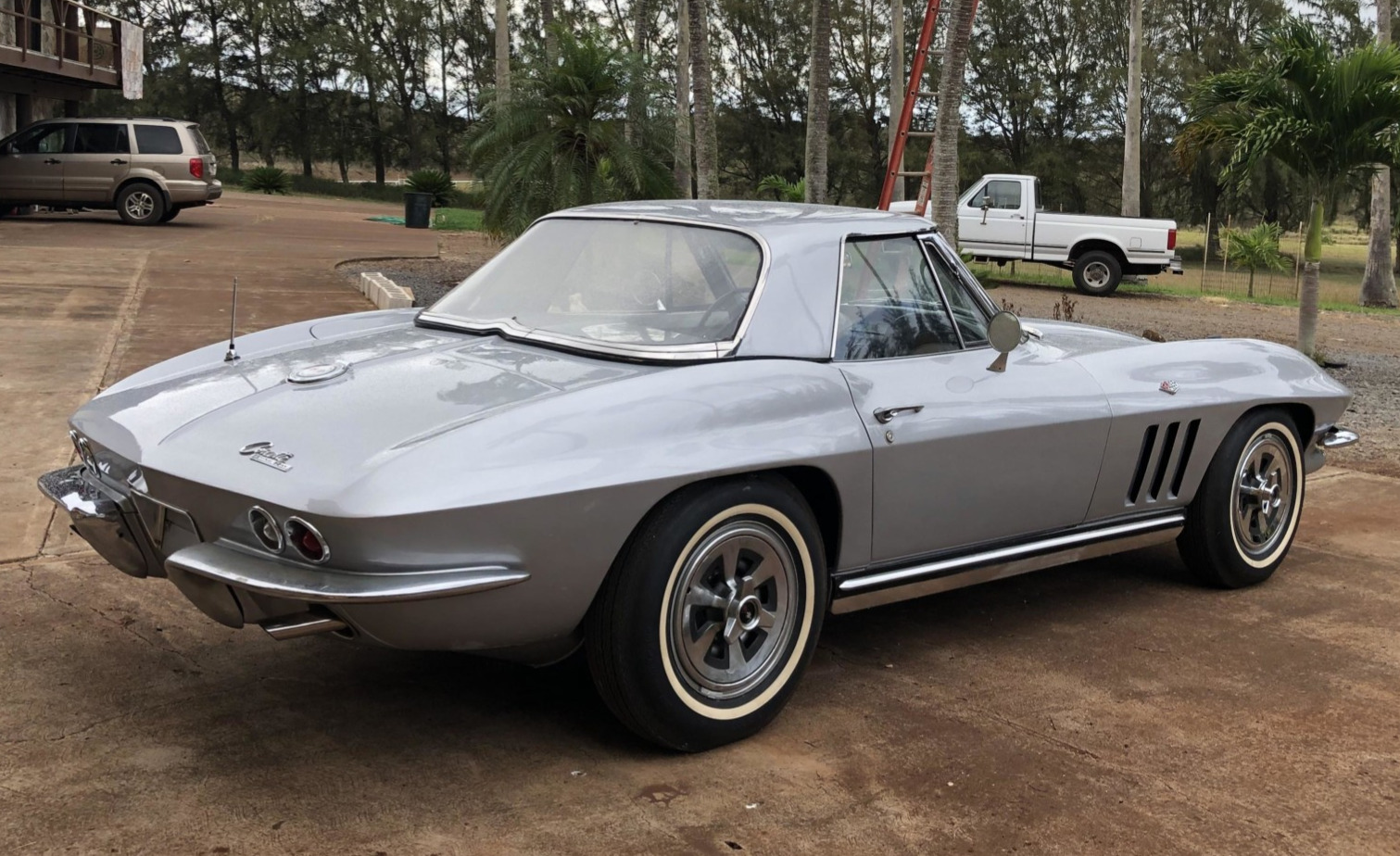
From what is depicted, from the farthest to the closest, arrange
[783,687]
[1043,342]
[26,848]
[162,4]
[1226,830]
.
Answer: [162,4]
[1043,342]
[783,687]
[1226,830]
[26,848]

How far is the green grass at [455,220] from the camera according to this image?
90.1 feet

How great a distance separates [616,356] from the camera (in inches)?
145

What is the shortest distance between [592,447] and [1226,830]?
1.77 m

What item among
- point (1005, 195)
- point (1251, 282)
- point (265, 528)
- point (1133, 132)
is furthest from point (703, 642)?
point (1133, 132)

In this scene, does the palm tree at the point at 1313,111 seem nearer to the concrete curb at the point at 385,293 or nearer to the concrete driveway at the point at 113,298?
the concrete curb at the point at 385,293

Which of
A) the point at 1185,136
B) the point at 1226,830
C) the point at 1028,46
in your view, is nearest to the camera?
the point at 1226,830

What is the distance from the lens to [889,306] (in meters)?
4.15

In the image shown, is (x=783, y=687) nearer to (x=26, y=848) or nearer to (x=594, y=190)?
(x=26, y=848)

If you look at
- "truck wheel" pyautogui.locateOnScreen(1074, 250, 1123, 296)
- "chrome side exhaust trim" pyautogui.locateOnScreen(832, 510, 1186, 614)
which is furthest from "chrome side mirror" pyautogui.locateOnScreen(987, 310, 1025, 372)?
"truck wheel" pyautogui.locateOnScreen(1074, 250, 1123, 296)

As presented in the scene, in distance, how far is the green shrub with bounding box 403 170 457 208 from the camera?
3391 centimetres

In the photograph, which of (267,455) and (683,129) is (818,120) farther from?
(267,455)

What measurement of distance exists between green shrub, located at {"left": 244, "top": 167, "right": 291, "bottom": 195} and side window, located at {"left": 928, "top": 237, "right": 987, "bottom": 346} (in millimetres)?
39689

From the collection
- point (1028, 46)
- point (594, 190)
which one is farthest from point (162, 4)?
point (594, 190)

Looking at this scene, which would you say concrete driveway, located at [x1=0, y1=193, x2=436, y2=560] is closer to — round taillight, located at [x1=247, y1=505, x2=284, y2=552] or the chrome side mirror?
round taillight, located at [x1=247, y1=505, x2=284, y2=552]
